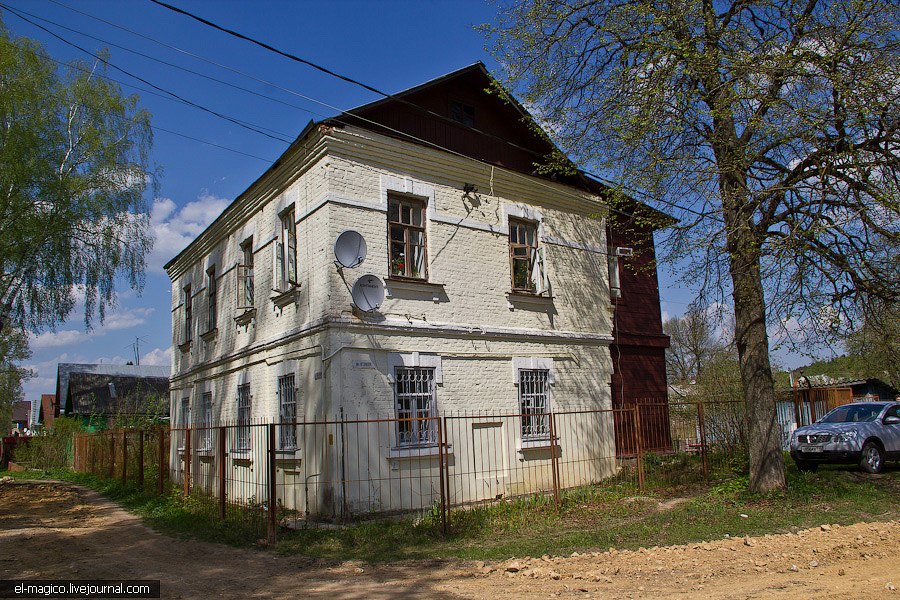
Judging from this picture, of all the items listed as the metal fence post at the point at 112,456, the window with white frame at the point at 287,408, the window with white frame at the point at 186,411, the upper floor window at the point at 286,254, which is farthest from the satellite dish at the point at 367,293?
the metal fence post at the point at 112,456

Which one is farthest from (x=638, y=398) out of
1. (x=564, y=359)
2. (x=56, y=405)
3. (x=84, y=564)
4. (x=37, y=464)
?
(x=56, y=405)

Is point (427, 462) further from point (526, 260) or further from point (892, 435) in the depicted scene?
point (892, 435)

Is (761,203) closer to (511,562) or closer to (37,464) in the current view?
(511,562)

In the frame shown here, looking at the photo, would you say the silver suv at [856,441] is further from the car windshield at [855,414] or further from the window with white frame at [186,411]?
the window with white frame at [186,411]

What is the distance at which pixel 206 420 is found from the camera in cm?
Answer: 1753

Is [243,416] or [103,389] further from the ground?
[103,389]

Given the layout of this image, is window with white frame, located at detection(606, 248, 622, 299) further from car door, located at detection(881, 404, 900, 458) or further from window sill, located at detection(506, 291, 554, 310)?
car door, located at detection(881, 404, 900, 458)

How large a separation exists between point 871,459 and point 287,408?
12.5 metres

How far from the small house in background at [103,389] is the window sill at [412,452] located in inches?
1122

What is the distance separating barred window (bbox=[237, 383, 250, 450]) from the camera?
14.5 m

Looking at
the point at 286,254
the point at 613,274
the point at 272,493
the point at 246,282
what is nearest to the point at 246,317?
the point at 246,282

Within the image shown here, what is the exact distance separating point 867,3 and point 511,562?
980cm

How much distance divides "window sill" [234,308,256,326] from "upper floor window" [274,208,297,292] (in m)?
1.36

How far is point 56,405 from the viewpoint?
4784 centimetres
